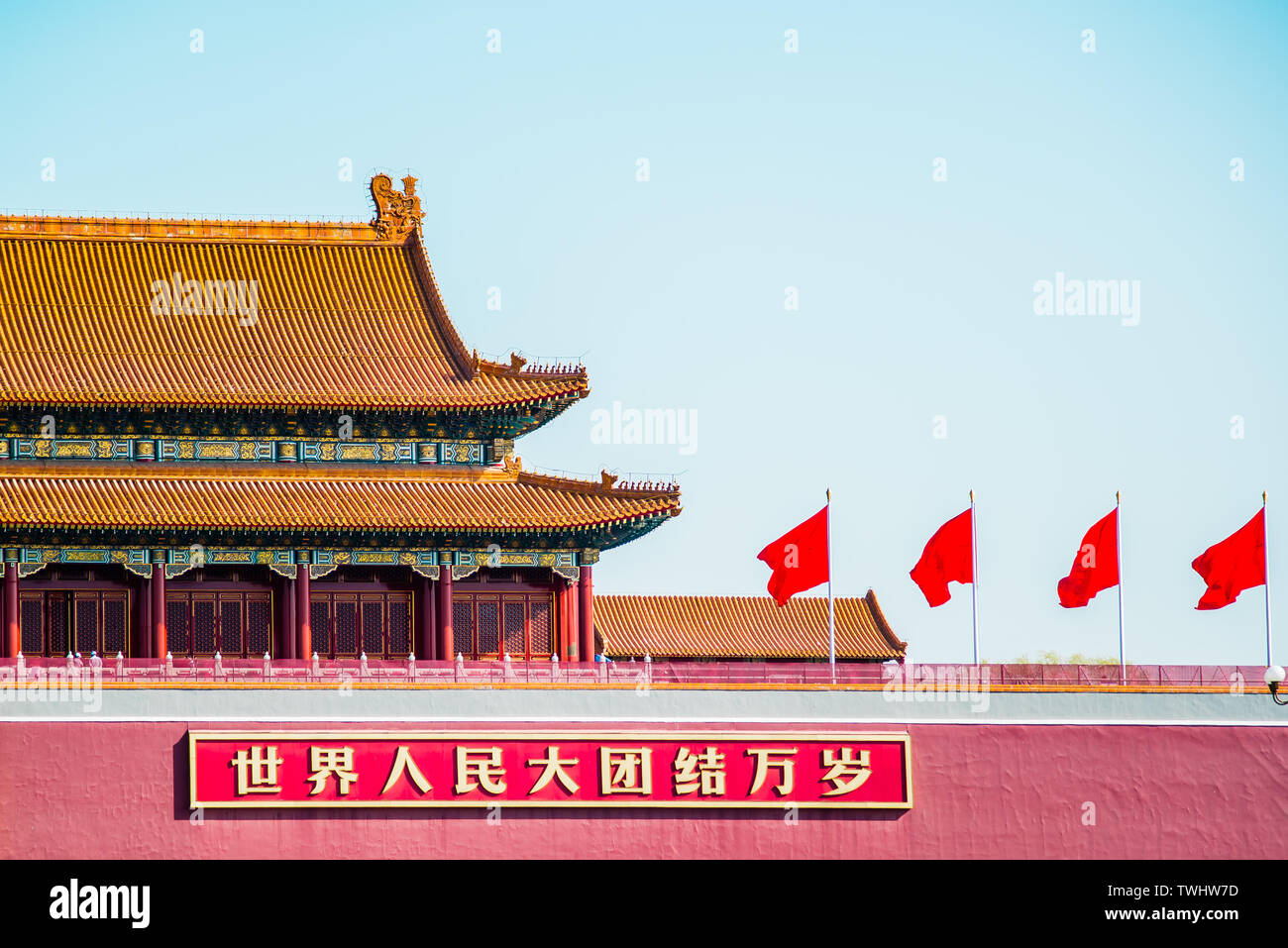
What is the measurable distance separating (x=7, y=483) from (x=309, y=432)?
20.2ft

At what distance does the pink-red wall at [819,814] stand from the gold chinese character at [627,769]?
0.49 meters

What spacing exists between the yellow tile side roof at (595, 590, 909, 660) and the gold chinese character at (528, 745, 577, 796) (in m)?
17.0

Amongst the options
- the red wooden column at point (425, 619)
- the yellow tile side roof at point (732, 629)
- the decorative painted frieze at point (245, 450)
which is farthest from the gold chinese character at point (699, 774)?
the yellow tile side roof at point (732, 629)

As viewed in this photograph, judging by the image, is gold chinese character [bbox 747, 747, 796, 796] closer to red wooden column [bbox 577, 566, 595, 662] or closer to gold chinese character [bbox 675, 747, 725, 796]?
gold chinese character [bbox 675, 747, 725, 796]

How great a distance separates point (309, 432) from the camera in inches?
2120

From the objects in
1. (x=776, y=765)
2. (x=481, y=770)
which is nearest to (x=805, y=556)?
(x=776, y=765)

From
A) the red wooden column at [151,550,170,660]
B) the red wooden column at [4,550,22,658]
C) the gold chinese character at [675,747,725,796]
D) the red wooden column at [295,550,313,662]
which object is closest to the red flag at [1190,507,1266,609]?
the gold chinese character at [675,747,725,796]

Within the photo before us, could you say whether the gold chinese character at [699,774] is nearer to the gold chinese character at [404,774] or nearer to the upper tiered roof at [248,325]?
the gold chinese character at [404,774]

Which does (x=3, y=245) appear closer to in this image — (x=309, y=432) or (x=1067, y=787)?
(x=309, y=432)

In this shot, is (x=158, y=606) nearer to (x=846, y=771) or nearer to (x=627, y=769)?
(x=627, y=769)

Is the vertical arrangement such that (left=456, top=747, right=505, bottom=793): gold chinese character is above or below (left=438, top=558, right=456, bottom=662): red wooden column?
below

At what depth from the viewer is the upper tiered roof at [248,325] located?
53.6 meters

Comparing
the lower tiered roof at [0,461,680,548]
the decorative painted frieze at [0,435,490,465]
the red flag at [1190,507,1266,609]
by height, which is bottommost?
the red flag at [1190,507,1266,609]

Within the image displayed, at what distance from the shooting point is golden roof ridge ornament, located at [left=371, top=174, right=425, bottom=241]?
58.2 meters
